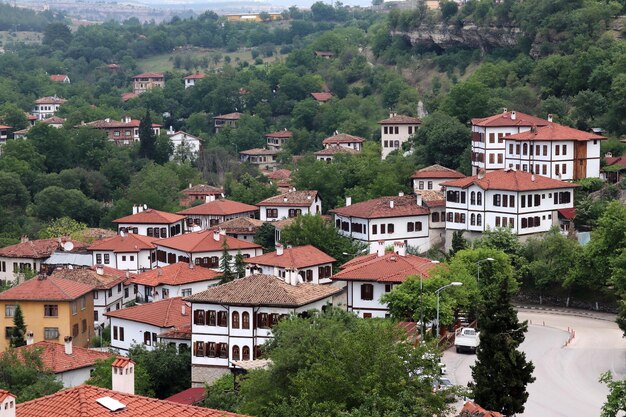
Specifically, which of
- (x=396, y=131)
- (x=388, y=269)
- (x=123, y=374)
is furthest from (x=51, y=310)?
(x=396, y=131)

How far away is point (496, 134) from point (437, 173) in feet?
12.5

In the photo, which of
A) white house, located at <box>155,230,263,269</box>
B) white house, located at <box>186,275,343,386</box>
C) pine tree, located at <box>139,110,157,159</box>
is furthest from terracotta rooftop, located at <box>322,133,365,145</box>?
white house, located at <box>186,275,343,386</box>

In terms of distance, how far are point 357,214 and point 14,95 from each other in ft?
332

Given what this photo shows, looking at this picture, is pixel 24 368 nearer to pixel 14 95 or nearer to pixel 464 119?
pixel 464 119

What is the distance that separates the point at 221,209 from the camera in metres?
86.1

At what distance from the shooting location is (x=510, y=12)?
11106 cm

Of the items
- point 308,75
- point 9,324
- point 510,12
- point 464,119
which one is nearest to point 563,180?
point 464,119

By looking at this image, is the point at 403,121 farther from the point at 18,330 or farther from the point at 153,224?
the point at 18,330

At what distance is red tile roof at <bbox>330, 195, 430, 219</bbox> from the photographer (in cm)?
7162

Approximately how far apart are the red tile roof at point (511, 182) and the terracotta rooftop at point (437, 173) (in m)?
6.69

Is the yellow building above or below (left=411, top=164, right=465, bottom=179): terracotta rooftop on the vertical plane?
below

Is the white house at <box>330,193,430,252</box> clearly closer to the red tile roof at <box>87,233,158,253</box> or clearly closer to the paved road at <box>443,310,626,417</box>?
the red tile roof at <box>87,233,158,253</box>

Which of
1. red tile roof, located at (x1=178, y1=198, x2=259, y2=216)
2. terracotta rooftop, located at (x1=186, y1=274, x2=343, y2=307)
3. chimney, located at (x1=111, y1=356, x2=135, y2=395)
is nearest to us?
chimney, located at (x1=111, y1=356, x2=135, y2=395)

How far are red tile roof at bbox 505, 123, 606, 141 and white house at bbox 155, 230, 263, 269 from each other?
14.9 m
